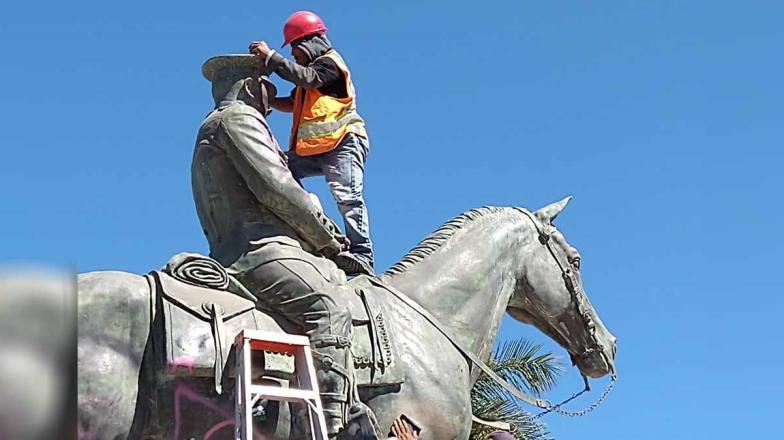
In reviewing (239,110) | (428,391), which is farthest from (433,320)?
(239,110)

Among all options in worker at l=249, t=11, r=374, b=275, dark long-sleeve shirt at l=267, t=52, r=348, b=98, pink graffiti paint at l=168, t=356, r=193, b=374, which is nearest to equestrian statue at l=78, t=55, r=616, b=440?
pink graffiti paint at l=168, t=356, r=193, b=374

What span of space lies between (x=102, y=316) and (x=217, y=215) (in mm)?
1334

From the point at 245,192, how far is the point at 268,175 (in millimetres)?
304

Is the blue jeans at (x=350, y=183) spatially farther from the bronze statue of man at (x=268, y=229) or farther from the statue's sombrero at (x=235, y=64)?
the statue's sombrero at (x=235, y=64)

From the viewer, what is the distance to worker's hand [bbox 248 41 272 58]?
7504 mm

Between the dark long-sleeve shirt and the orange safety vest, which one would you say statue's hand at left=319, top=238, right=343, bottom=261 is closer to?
the orange safety vest

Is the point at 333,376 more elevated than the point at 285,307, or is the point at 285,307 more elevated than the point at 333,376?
the point at 285,307

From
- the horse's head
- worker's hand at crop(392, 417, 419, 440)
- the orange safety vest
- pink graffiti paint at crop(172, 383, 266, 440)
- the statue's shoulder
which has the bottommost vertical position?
worker's hand at crop(392, 417, 419, 440)

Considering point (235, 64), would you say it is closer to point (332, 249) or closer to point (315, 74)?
point (315, 74)

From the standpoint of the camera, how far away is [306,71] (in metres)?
7.70

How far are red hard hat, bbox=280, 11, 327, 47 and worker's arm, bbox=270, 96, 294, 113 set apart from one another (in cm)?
40

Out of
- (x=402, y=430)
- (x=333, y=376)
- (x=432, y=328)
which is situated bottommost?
(x=402, y=430)

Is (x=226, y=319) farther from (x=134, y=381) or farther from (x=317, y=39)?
(x=317, y=39)

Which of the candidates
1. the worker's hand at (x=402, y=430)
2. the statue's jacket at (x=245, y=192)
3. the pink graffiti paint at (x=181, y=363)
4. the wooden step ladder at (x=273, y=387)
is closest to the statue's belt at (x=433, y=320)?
the statue's jacket at (x=245, y=192)
